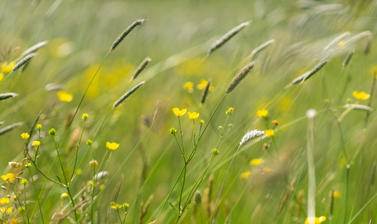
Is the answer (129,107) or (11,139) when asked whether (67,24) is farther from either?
(11,139)

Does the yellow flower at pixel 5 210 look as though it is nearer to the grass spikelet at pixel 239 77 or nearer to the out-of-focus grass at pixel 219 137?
the out-of-focus grass at pixel 219 137

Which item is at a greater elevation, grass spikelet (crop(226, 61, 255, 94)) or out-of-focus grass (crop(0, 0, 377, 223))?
grass spikelet (crop(226, 61, 255, 94))

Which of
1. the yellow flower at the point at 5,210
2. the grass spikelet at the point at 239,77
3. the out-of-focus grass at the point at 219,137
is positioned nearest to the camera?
the yellow flower at the point at 5,210

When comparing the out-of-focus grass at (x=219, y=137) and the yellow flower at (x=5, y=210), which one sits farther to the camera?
the out-of-focus grass at (x=219, y=137)

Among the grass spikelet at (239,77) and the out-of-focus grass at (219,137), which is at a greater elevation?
the grass spikelet at (239,77)

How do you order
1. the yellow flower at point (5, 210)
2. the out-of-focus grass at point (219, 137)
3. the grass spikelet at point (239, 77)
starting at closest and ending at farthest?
the yellow flower at point (5, 210), the grass spikelet at point (239, 77), the out-of-focus grass at point (219, 137)

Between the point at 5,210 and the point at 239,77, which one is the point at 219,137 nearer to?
the point at 239,77

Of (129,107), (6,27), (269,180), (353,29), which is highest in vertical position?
(6,27)

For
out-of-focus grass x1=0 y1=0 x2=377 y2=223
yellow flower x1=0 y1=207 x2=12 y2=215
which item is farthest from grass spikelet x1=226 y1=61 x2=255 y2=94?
yellow flower x1=0 y1=207 x2=12 y2=215

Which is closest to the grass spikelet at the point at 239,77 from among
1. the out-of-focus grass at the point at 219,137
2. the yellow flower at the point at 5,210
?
the out-of-focus grass at the point at 219,137

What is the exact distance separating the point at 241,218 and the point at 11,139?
124cm

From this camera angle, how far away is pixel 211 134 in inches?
77.1

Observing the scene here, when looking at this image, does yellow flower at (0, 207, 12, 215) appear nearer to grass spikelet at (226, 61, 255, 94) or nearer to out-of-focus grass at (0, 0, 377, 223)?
out-of-focus grass at (0, 0, 377, 223)

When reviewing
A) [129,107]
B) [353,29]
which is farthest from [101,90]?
[353,29]
